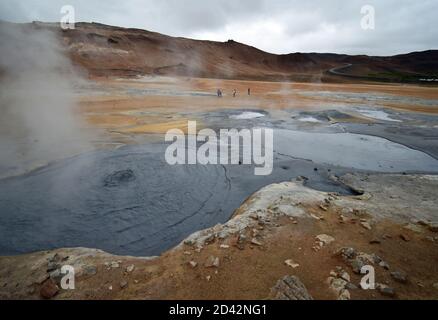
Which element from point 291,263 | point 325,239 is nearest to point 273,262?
point 291,263

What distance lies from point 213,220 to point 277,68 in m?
72.5

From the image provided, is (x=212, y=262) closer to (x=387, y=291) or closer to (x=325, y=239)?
(x=325, y=239)

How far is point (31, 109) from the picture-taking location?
11.9 metres

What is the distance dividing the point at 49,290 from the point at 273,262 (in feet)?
8.68

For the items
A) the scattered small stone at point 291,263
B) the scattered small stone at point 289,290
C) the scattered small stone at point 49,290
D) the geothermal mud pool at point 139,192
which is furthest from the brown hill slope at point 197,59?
the scattered small stone at point 289,290

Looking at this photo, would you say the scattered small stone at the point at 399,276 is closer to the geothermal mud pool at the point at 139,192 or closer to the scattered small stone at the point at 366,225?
the scattered small stone at the point at 366,225

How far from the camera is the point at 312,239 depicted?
408cm

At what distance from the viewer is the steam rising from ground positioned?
299 inches

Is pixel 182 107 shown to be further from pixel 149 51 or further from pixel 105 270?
pixel 149 51

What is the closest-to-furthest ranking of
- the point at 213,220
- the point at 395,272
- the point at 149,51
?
the point at 395,272
the point at 213,220
the point at 149,51

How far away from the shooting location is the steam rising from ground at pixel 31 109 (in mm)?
7586

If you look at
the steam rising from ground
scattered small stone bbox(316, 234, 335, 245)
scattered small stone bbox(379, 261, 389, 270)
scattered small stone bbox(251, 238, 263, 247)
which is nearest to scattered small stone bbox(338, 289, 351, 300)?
scattered small stone bbox(379, 261, 389, 270)

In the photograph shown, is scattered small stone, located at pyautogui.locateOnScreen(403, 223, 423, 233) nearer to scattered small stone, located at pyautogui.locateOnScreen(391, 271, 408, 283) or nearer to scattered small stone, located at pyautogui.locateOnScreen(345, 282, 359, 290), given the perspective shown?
scattered small stone, located at pyautogui.locateOnScreen(391, 271, 408, 283)
